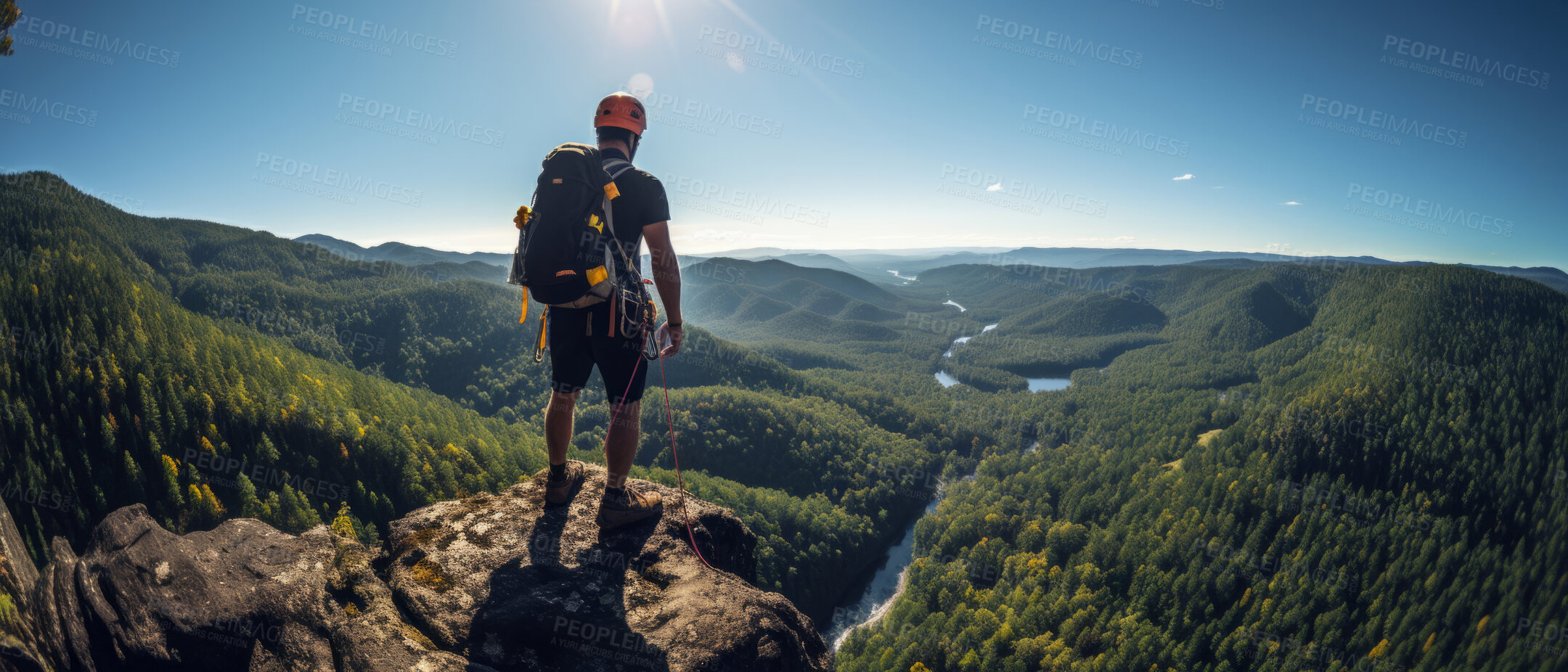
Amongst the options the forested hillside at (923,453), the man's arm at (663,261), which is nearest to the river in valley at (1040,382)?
the forested hillside at (923,453)

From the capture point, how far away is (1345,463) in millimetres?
77375

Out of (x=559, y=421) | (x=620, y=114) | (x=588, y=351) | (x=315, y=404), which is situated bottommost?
(x=315, y=404)

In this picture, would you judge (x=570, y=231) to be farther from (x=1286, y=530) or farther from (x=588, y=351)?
(x=1286, y=530)

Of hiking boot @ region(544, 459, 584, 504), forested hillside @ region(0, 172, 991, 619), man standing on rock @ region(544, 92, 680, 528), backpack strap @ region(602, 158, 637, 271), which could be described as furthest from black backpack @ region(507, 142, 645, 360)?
forested hillside @ region(0, 172, 991, 619)

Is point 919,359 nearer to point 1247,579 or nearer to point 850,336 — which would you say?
point 850,336

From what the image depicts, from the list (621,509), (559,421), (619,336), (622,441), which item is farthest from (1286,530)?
(559,421)

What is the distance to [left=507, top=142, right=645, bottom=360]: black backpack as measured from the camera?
489cm

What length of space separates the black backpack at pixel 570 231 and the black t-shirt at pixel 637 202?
80 mm

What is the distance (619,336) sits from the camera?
18.0 ft

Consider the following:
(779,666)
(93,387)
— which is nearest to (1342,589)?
(779,666)

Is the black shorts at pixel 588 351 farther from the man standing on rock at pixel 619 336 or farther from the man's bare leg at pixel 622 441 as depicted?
the man's bare leg at pixel 622 441

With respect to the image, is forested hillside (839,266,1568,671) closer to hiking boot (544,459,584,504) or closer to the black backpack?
hiking boot (544,459,584,504)

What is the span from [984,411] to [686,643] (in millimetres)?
118624

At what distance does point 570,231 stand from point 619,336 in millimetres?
1162
